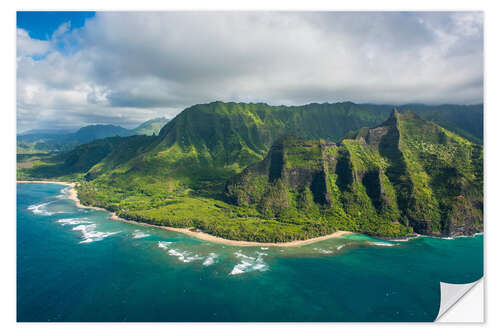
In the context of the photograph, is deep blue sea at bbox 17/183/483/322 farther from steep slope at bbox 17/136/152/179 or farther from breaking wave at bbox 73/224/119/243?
steep slope at bbox 17/136/152/179

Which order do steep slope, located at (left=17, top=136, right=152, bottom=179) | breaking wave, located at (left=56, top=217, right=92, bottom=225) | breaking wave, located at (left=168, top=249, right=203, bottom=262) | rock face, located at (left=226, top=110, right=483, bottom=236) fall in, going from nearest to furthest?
1. breaking wave, located at (left=168, top=249, right=203, bottom=262)
2. rock face, located at (left=226, top=110, right=483, bottom=236)
3. breaking wave, located at (left=56, top=217, right=92, bottom=225)
4. steep slope, located at (left=17, top=136, right=152, bottom=179)

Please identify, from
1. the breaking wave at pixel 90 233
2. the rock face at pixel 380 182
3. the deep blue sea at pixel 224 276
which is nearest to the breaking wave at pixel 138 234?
the deep blue sea at pixel 224 276

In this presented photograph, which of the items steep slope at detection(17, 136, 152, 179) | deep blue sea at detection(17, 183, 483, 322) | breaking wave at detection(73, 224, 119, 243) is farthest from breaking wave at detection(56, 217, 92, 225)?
steep slope at detection(17, 136, 152, 179)

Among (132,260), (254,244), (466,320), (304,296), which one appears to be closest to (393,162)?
(254,244)

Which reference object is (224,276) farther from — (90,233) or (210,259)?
(90,233)

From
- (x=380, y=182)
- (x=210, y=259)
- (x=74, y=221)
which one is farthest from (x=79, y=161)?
(x=380, y=182)

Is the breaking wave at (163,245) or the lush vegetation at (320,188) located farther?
the lush vegetation at (320,188)

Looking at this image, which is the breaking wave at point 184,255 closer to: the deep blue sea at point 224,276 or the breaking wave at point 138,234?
the deep blue sea at point 224,276
